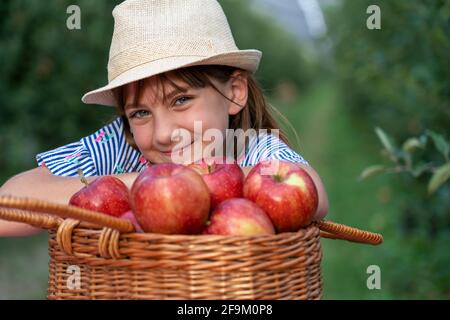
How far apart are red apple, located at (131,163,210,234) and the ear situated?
1.01 metres

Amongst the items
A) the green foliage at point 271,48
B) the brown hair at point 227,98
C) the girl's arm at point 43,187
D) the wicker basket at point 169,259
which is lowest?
the wicker basket at point 169,259

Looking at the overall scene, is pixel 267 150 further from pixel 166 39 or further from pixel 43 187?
pixel 43 187

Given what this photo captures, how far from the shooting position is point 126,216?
1678mm

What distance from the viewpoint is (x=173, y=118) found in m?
2.27

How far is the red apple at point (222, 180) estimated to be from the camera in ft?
5.77

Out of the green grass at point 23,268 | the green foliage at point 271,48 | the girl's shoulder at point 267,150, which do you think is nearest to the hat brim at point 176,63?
the girl's shoulder at point 267,150

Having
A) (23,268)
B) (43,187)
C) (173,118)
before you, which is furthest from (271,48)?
(43,187)

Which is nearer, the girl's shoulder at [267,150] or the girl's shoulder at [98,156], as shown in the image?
the girl's shoulder at [267,150]

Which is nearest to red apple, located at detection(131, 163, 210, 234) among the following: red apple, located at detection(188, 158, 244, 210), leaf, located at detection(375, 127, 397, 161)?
red apple, located at detection(188, 158, 244, 210)

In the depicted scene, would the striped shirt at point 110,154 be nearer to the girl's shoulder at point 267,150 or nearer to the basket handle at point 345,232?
the girl's shoulder at point 267,150

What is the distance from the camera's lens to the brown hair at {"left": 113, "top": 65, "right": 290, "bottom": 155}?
2.35m

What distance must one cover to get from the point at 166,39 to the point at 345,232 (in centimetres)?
83

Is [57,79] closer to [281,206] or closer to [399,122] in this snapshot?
[399,122]

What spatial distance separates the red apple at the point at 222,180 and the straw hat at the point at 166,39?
0.47 m
